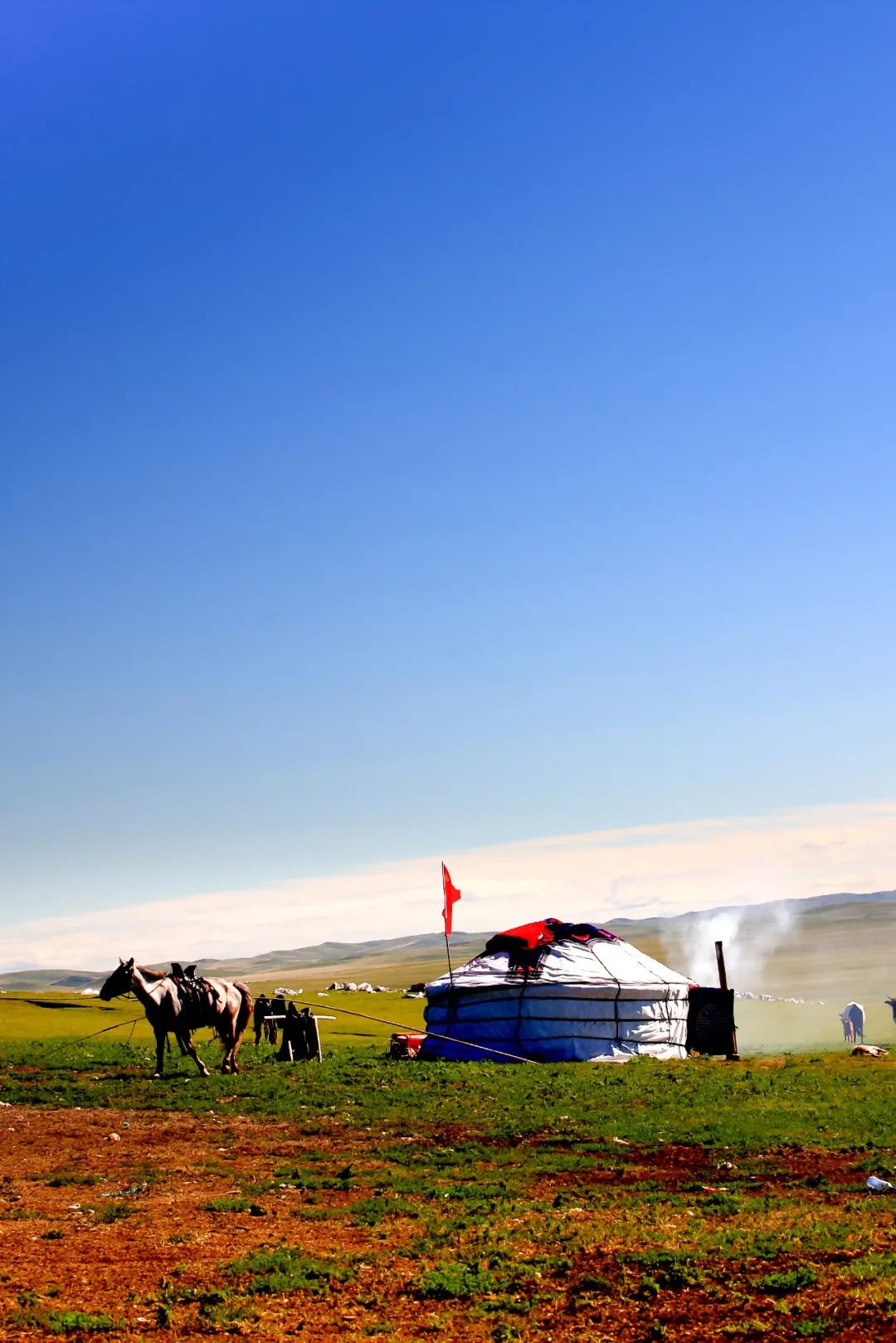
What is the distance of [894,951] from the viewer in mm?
154500

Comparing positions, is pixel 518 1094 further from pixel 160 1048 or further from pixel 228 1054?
pixel 160 1048

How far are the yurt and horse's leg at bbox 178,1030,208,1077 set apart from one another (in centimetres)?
776

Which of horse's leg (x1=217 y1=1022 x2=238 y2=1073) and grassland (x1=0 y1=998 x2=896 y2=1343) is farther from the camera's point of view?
horse's leg (x1=217 y1=1022 x2=238 y2=1073)

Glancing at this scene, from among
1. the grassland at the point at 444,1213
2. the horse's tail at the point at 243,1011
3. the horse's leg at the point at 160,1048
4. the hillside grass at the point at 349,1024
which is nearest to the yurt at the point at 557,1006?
the hillside grass at the point at 349,1024

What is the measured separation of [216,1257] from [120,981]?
675 inches

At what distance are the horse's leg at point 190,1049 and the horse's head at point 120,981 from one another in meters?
1.77

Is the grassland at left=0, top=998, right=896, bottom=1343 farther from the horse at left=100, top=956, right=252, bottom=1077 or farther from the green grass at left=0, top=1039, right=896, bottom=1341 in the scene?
the horse at left=100, top=956, right=252, bottom=1077

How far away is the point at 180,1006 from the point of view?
1057 inches

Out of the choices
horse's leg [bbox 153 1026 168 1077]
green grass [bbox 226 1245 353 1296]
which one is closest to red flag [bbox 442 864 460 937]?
horse's leg [bbox 153 1026 168 1077]

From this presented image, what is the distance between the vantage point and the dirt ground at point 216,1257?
28.0ft

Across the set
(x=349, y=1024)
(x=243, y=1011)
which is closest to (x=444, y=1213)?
(x=243, y=1011)

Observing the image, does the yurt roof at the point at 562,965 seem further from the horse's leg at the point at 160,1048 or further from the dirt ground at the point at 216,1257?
the dirt ground at the point at 216,1257

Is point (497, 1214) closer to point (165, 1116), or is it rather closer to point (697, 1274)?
point (697, 1274)

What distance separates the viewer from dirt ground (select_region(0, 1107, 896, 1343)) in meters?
8.53
